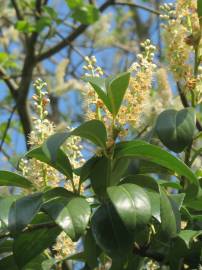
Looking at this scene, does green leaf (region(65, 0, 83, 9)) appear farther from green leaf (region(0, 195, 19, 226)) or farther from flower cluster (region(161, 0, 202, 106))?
green leaf (region(0, 195, 19, 226))

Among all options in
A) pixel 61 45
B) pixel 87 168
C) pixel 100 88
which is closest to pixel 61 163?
pixel 87 168

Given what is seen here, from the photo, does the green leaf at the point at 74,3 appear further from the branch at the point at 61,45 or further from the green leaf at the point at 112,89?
the green leaf at the point at 112,89

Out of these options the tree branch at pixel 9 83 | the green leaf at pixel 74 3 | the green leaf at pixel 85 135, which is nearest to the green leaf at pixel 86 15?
the green leaf at pixel 74 3

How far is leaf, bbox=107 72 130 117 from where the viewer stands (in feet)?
3.59

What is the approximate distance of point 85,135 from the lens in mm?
1103

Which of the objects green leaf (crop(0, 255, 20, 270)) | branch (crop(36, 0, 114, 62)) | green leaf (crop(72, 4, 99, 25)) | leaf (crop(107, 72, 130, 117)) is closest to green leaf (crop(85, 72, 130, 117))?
leaf (crop(107, 72, 130, 117))

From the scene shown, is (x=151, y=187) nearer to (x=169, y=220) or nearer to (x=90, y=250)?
(x=169, y=220)

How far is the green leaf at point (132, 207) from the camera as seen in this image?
3.18 feet

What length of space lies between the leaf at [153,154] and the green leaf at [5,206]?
19cm

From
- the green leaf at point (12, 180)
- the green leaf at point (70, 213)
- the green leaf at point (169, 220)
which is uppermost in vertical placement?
the green leaf at point (12, 180)

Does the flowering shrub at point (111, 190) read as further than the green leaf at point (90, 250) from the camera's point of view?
No

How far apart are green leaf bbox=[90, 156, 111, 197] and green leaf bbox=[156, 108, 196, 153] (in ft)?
0.35

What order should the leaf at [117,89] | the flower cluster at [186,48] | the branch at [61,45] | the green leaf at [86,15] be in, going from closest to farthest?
the leaf at [117,89] < the flower cluster at [186,48] < the green leaf at [86,15] < the branch at [61,45]

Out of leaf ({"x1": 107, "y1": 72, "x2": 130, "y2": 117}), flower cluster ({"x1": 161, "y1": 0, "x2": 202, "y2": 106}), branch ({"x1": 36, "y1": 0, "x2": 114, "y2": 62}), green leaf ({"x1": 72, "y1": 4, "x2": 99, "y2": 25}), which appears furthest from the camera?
branch ({"x1": 36, "y1": 0, "x2": 114, "y2": 62})
